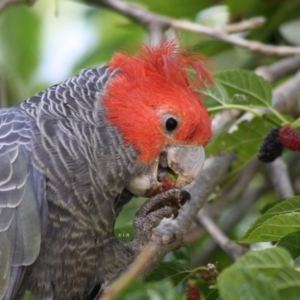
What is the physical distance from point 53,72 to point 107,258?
2.39m

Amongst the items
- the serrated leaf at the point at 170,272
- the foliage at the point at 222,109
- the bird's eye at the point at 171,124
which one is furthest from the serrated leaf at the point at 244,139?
the serrated leaf at the point at 170,272

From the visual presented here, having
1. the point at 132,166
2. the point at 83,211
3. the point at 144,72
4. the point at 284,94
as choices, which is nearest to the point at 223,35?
the point at 284,94

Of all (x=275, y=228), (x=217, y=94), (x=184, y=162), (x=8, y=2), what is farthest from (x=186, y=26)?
(x=275, y=228)

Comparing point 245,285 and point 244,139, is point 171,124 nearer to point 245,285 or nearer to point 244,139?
point 244,139

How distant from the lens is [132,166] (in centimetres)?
263

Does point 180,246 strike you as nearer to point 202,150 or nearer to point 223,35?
point 202,150

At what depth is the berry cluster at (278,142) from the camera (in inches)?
97.0

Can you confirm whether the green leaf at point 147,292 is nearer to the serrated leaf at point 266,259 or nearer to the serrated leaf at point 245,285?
the serrated leaf at point 245,285

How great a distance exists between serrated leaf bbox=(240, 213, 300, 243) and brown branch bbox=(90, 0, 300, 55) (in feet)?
4.33

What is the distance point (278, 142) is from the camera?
2549mm

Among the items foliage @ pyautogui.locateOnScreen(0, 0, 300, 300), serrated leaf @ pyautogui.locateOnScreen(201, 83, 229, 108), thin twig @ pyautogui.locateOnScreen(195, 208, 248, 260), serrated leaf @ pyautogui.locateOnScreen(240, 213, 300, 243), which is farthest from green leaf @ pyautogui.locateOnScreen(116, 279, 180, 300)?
serrated leaf @ pyautogui.locateOnScreen(201, 83, 229, 108)

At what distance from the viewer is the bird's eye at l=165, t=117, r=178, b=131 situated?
2611 millimetres

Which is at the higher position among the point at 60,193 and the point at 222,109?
the point at 222,109

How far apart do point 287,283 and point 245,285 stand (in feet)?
0.58
